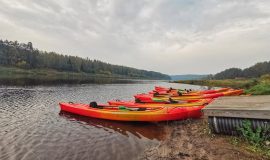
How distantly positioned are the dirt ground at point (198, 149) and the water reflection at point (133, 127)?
1808 mm

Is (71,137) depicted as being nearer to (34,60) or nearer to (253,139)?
(253,139)

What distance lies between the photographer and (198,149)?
29.0 feet

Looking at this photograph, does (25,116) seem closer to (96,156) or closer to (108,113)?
(108,113)

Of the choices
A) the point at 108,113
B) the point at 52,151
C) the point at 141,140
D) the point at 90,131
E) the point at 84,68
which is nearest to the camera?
the point at 52,151

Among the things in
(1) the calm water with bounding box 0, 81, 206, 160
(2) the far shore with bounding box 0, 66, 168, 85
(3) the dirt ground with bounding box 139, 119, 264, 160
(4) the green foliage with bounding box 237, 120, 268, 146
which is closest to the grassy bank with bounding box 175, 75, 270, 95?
(1) the calm water with bounding box 0, 81, 206, 160

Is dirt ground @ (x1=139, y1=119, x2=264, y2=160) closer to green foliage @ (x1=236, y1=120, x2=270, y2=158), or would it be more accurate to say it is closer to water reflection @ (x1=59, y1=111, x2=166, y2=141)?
green foliage @ (x1=236, y1=120, x2=270, y2=158)

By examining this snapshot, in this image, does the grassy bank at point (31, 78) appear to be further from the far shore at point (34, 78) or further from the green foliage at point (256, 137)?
the green foliage at point (256, 137)

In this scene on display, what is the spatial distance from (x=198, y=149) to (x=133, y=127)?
6.69 metres

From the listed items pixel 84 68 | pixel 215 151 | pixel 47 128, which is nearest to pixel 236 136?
pixel 215 151

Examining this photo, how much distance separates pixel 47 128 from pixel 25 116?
4.45m

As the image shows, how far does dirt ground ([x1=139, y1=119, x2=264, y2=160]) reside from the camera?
7.82m

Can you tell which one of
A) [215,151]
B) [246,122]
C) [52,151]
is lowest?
[52,151]

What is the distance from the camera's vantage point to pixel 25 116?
18.1 meters

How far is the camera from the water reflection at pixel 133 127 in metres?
13.2
